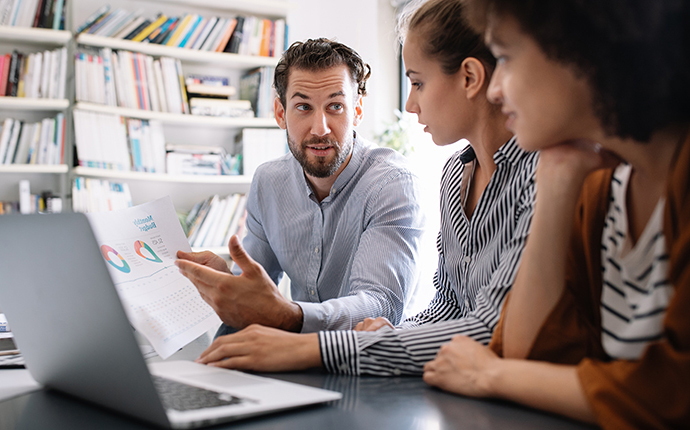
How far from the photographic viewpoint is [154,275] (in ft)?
3.26

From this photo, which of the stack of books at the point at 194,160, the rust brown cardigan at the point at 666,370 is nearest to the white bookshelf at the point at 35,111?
the stack of books at the point at 194,160

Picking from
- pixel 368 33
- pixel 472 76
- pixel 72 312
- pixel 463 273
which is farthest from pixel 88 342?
pixel 368 33

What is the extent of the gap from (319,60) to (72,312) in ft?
4.49

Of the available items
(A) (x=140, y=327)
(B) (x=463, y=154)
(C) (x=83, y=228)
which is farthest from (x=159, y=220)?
(B) (x=463, y=154)

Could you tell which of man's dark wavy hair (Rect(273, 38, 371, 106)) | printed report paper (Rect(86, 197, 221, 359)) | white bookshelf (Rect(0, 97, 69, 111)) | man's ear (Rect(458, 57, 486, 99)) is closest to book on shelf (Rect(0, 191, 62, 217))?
white bookshelf (Rect(0, 97, 69, 111))

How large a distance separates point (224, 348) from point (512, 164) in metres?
0.61

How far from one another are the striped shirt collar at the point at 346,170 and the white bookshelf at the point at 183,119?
1352mm

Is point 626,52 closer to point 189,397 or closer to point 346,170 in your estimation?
point 189,397

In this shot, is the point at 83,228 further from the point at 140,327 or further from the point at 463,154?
the point at 463,154

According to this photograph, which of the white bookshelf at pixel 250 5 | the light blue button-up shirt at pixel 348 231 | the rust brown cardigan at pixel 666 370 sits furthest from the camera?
the white bookshelf at pixel 250 5

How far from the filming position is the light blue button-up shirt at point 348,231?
4.56 ft

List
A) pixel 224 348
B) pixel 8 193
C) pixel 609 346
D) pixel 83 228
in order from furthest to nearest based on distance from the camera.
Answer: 1. pixel 8 193
2. pixel 224 348
3. pixel 609 346
4. pixel 83 228

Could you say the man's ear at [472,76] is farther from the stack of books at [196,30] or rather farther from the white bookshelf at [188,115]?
the stack of books at [196,30]

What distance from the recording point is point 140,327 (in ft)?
2.86
